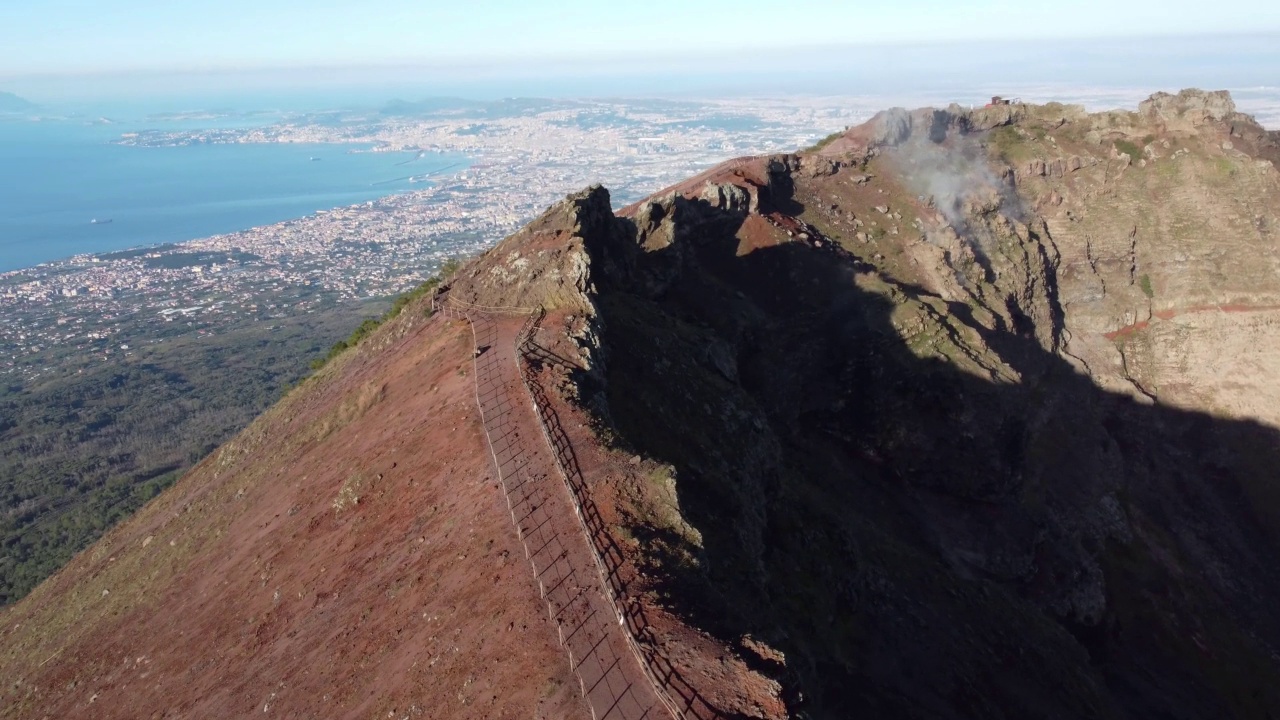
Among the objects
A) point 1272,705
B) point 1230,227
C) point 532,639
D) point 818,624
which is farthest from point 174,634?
point 1230,227

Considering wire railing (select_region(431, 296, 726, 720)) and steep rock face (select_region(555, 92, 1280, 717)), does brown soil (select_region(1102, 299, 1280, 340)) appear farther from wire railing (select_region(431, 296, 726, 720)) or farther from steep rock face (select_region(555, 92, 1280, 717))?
wire railing (select_region(431, 296, 726, 720))

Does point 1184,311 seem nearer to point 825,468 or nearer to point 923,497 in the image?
point 923,497

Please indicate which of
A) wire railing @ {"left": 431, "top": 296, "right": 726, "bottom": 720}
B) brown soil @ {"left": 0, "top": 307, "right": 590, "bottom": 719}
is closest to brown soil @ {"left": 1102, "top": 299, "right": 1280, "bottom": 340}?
wire railing @ {"left": 431, "top": 296, "right": 726, "bottom": 720}

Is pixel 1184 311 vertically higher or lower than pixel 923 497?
higher

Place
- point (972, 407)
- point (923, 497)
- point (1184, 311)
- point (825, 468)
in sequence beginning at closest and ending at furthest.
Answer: point (825, 468)
point (923, 497)
point (972, 407)
point (1184, 311)

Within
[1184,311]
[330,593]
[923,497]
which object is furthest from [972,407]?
[330,593]

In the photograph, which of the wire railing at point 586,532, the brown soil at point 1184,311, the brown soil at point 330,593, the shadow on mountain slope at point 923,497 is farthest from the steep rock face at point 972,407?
the brown soil at point 330,593
